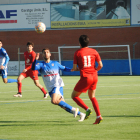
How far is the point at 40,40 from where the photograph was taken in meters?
37.4

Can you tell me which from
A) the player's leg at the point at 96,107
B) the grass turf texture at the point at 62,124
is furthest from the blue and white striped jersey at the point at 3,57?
the player's leg at the point at 96,107

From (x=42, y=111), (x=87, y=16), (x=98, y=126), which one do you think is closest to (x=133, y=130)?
(x=98, y=126)

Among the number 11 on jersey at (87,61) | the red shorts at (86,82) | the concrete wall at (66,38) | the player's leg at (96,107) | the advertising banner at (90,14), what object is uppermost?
the advertising banner at (90,14)

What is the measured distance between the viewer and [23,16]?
37.3 m

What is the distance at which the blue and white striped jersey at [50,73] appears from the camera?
26.6ft

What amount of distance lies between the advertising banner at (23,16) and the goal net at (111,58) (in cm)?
410

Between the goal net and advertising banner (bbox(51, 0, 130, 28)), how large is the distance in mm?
2545

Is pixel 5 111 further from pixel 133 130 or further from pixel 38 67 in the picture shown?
pixel 133 130

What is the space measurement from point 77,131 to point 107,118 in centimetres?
160

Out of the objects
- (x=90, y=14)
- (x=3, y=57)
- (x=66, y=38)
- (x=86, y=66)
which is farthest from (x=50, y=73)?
(x=66, y=38)

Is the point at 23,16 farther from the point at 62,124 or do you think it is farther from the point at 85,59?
the point at 62,124

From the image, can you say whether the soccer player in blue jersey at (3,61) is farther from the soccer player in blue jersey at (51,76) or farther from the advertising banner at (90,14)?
the advertising banner at (90,14)

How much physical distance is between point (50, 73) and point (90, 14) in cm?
2746

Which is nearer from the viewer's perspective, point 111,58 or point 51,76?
point 51,76
